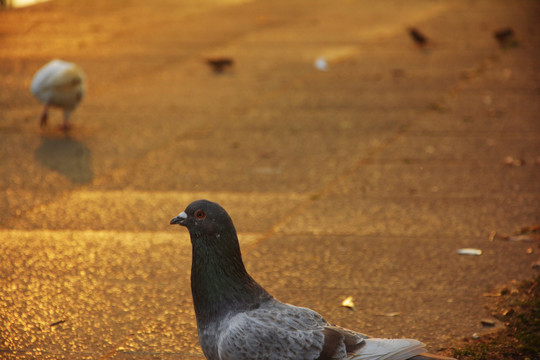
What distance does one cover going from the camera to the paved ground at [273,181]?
503cm

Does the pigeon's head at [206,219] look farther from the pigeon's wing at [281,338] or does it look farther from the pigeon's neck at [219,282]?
the pigeon's wing at [281,338]

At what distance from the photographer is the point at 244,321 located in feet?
12.1

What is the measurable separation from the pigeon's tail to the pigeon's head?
2.94 feet

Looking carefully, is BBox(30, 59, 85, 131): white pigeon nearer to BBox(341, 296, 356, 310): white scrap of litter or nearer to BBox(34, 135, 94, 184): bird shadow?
BBox(34, 135, 94, 184): bird shadow

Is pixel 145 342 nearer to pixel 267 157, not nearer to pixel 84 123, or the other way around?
pixel 267 157

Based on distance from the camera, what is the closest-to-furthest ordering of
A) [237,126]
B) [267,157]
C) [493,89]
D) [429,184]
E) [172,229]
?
[172,229] < [429,184] < [267,157] < [237,126] < [493,89]

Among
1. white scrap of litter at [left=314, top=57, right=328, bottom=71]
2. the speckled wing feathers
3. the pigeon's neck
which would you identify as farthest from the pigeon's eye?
white scrap of litter at [left=314, top=57, right=328, bottom=71]

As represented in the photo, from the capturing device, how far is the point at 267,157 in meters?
8.48

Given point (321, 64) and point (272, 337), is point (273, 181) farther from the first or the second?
point (321, 64)

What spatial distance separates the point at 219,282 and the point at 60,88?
6.30 m

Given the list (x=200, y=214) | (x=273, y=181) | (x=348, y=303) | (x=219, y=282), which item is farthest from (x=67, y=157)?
(x=219, y=282)

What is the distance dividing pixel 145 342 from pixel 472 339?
1909 millimetres

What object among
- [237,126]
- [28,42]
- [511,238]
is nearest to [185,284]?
[511,238]

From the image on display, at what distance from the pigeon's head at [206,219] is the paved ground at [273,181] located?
0.91m
